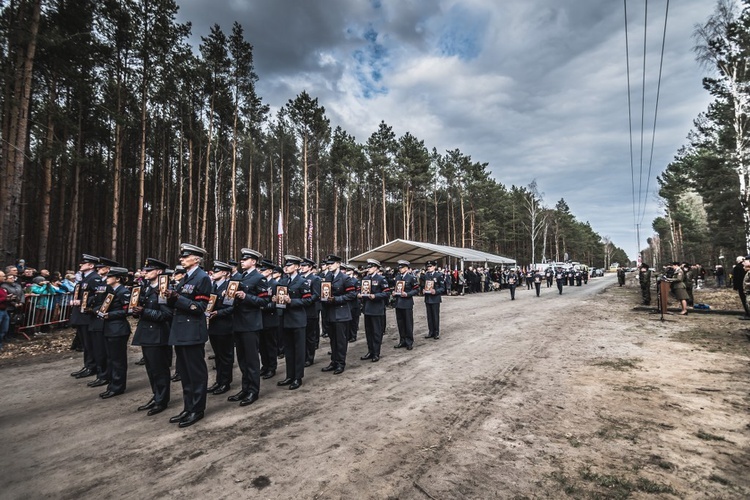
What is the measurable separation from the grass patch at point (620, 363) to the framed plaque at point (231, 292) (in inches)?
258

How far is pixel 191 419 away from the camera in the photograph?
4074 mm

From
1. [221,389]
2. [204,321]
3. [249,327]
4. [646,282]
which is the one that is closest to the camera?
[204,321]

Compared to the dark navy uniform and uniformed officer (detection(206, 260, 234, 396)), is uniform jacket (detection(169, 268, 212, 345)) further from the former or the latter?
the dark navy uniform

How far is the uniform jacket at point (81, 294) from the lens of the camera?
5.87 m

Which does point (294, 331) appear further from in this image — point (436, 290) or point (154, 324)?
point (436, 290)

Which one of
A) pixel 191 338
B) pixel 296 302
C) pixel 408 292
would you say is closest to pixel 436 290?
pixel 408 292

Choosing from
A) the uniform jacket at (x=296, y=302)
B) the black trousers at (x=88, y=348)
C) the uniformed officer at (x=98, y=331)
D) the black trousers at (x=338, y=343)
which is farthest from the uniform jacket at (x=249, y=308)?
the black trousers at (x=88, y=348)

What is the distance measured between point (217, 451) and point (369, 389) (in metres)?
2.38

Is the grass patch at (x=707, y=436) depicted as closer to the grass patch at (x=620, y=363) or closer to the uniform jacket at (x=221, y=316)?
the grass patch at (x=620, y=363)

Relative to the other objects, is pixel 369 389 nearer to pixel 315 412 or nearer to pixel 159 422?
pixel 315 412

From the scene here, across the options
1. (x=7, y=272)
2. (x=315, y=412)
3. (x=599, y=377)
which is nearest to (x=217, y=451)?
(x=315, y=412)

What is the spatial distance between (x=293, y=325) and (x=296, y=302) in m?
0.38

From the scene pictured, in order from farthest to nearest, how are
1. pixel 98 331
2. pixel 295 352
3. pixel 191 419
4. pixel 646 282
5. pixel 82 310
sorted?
pixel 646 282 < pixel 82 310 < pixel 98 331 < pixel 295 352 < pixel 191 419

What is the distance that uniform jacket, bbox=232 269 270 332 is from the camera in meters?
4.92
